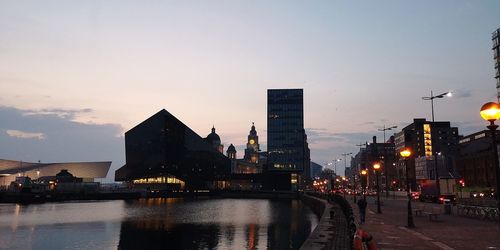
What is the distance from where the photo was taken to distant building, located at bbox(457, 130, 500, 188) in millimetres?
136250

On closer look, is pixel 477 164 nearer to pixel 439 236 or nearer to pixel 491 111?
pixel 439 236

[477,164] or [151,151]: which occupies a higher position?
[151,151]

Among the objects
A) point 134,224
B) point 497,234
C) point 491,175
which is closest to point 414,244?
point 497,234

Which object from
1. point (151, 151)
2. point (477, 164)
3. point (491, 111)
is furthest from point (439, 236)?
point (151, 151)

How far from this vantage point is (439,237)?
2461 cm

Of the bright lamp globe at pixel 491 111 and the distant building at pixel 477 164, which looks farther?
the distant building at pixel 477 164

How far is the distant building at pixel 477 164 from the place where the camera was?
13625cm

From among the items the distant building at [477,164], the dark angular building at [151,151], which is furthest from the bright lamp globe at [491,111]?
the dark angular building at [151,151]

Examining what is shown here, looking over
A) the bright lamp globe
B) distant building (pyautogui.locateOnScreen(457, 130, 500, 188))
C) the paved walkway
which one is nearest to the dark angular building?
distant building (pyautogui.locateOnScreen(457, 130, 500, 188))

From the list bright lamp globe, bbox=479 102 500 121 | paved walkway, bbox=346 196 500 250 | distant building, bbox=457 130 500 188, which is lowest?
paved walkway, bbox=346 196 500 250

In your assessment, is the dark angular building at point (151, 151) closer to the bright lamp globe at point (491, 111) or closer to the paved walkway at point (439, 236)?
the paved walkway at point (439, 236)

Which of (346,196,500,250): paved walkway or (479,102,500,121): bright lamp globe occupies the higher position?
(479,102,500,121): bright lamp globe

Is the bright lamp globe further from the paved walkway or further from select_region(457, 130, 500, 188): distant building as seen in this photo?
select_region(457, 130, 500, 188): distant building

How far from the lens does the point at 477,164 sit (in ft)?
481
